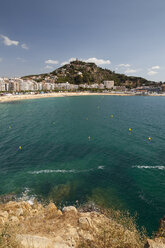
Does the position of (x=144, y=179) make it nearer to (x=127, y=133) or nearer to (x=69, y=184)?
(x=69, y=184)

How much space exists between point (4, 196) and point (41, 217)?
857 cm

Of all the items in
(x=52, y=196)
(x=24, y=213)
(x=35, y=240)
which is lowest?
(x=52, y=196)

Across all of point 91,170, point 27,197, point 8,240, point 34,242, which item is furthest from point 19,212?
point 91,170

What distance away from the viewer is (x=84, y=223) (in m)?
11.9

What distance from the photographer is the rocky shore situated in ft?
28.6

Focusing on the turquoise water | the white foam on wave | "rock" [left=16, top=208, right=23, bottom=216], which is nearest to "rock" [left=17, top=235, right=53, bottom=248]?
"rock" [left=16, top=208, right=23, bottom=216]

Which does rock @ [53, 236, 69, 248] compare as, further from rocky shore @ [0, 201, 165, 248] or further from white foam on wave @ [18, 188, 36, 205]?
white foam on wave @ [18, 188, 36, 205]

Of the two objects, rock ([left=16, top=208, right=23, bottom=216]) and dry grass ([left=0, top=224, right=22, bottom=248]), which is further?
rock ([left=16, top=208, right=23, bottom=216])

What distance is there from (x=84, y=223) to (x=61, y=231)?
221 cm

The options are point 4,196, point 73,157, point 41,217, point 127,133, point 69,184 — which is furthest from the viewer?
point 127,133

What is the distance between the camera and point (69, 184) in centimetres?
2059

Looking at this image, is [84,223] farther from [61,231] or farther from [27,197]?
[27,197]

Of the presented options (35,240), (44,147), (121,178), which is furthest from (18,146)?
(35,240)

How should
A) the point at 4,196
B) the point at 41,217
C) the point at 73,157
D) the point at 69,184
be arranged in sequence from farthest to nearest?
the point at 73,157, the point at 69,184, the point at 4,196, the point at 41,217
